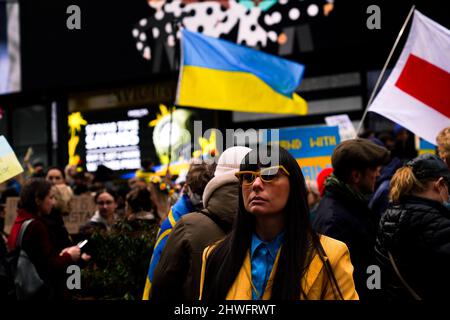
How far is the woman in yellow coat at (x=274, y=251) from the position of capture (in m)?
2.99

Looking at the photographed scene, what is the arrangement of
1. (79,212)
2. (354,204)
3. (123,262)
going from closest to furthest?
(354,204) < (123,262) < (79,212)

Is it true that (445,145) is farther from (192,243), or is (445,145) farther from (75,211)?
(75,211)

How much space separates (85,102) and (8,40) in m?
2.51

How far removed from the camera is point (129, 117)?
15383 millimetres

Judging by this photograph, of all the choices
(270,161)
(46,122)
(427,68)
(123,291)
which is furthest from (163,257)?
(46,122)

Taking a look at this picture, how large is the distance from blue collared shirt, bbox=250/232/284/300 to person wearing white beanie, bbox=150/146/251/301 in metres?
0.86

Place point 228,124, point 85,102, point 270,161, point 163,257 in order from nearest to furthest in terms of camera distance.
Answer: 1. point 270,161
2. point 163,257
3. point 228,124
4. point 85,102

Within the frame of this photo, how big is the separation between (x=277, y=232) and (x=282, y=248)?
3.9 inches

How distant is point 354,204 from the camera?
16.1 ft

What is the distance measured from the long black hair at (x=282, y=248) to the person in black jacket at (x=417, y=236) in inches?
51.3

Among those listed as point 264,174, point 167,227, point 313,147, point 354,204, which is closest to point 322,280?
point 264,174

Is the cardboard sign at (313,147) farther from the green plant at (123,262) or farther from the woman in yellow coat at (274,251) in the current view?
the woman in yellow coat at (274,251)

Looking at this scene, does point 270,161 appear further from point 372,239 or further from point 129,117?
point 129,117

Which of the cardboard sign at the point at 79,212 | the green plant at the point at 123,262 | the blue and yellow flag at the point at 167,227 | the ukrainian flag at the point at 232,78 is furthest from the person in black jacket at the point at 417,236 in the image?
the cardboard sign at the point at 79,212
